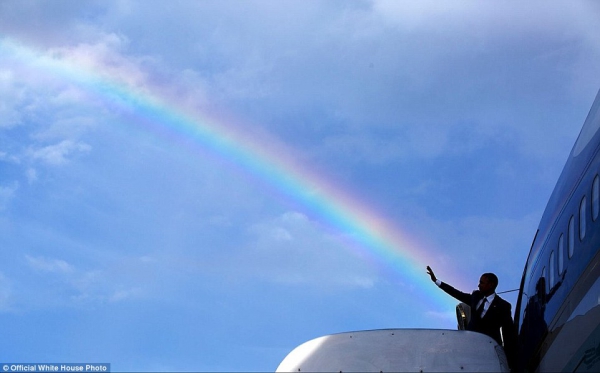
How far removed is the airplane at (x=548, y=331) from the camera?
263 inches

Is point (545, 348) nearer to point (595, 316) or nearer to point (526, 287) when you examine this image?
point (595, 316)

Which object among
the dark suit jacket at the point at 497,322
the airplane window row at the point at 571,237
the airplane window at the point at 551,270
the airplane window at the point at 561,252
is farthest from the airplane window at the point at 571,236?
the dark suit jacket at the point at 497,322

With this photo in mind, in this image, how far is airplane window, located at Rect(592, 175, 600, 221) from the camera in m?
8.02

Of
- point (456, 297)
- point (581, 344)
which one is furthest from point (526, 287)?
point (581, 344)

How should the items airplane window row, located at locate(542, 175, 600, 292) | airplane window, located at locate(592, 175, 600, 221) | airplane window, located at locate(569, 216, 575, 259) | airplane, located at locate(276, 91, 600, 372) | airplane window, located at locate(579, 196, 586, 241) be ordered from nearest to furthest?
airplane, located at locate(276, 91, 600, 372) < airplane window, located at locate(592, 175, 600, 221) < airplane window row, located at locate(542, 175, 600, 292) < airplane window, located at locate(579, 196, 586, 241) < airplane window, located at locate(569, 216, 575, 259)

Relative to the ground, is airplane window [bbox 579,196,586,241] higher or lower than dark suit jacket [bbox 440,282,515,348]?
higher

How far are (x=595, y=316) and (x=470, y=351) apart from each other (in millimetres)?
1393

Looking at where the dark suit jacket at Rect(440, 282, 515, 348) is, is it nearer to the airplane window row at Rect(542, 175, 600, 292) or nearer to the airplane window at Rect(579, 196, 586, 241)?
the airplane window row at Rect(542, 175, 600, 292)

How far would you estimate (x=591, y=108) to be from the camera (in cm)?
1011

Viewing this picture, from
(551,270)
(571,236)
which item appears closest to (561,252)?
(571,236)

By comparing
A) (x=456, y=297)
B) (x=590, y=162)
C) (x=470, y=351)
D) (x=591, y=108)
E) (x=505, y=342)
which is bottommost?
(x=470, y=351)

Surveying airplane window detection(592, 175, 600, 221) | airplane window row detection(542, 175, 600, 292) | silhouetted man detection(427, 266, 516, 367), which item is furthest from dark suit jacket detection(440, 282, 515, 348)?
airplane window detection(592, 175, 600, 221)

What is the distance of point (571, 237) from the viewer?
9227 millimetres

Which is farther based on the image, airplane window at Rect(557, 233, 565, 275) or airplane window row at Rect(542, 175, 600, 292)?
airplane window at Rect(557, 233, 565, 275)
